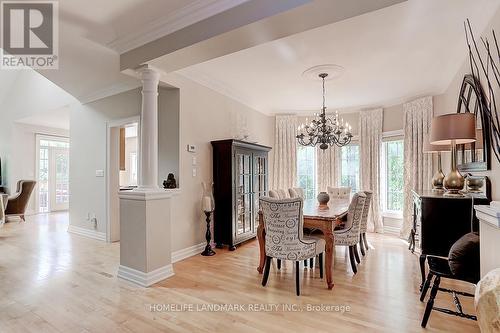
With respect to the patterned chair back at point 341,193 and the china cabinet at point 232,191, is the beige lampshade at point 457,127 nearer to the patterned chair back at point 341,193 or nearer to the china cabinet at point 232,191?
the patterned chair back at point 341,193

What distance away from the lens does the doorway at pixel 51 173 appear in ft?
24.6

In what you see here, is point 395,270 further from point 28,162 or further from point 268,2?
point 28,162

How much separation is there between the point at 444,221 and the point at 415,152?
255 centimetres

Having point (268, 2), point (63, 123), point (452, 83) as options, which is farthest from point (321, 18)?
point (63, 123)

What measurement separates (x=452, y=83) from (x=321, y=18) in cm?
326

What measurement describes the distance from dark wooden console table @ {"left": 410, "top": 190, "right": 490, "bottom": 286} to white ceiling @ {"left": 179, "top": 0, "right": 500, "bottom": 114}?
1696 mm

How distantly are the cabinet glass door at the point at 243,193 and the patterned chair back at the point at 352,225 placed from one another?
1.65 metres

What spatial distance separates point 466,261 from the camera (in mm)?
1870

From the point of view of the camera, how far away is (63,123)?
7.26 m

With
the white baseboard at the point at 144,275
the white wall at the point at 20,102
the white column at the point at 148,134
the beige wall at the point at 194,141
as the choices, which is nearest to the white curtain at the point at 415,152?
the beige wall at the point at 194,141

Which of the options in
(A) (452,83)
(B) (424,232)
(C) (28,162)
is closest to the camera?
(B) (424,232)

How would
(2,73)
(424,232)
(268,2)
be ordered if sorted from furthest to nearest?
1. (2,73)
2. (424,232)
3. (268,2)

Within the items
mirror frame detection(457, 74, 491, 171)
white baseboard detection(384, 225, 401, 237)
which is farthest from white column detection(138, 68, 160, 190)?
white baseboard detection(384, 225, 401, 237)

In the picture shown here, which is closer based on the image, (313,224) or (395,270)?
(313,224)
